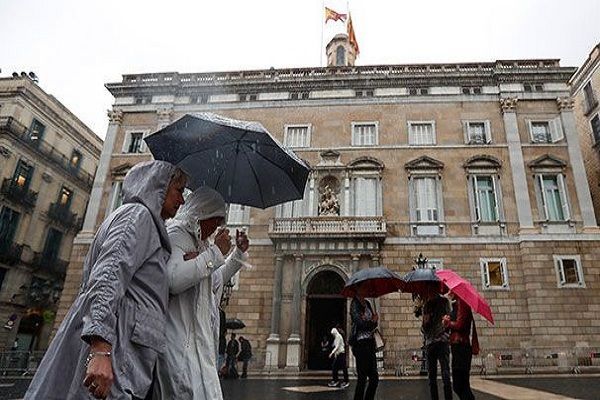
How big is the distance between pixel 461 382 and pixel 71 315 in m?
4.99

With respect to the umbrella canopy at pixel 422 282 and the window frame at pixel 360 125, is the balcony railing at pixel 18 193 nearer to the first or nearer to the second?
the window frame at pixel 360 125

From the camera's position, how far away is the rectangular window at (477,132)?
20.8 meters

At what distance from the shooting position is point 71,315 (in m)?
2.05

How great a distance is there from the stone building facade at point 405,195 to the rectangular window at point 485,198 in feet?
0.21

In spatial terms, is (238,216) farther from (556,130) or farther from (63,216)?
(556,130)

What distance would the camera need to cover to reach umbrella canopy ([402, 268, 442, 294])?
7219mm

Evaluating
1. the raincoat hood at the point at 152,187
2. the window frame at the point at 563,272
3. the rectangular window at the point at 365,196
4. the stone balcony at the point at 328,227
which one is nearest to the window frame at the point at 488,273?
the window frame at the point at 563,272

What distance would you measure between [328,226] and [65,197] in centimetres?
2113

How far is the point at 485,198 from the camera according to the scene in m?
19.7

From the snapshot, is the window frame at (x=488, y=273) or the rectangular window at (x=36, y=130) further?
Answer: the rectangular window at (x=36, y=130)

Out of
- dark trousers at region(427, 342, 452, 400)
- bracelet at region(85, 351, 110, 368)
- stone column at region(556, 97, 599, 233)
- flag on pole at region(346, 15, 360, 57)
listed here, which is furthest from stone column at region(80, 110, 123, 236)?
stone column at region(556, 97, 599, 233)

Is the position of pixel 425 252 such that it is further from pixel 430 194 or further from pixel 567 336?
pixel 567 336

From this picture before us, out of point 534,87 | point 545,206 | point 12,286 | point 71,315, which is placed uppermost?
point 534,87

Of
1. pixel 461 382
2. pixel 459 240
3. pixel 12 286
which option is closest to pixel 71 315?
pixel 461 382
